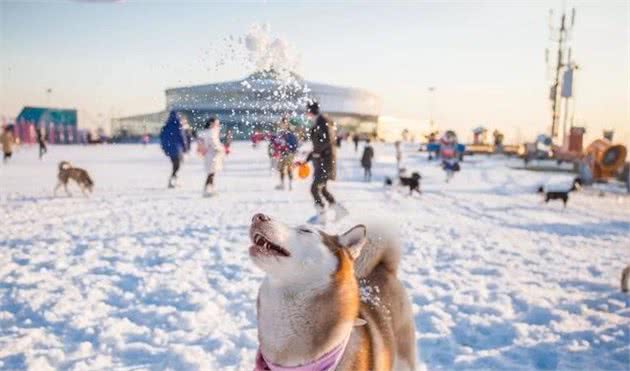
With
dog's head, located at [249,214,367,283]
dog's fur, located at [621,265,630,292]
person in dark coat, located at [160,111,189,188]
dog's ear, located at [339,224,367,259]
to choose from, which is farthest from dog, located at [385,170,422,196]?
dog's head, located at [249,214,367,283]

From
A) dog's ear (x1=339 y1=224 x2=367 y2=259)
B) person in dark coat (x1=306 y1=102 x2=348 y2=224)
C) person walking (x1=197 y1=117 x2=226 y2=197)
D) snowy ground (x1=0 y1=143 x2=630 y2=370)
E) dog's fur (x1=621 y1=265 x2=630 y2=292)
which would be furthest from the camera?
person walking (x1=197 y1=117 x2=226 y2=197)

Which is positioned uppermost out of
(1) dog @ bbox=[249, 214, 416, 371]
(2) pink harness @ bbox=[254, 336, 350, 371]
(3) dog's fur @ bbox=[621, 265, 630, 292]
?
(1) dog @ bbox=[249, 214, 416, 371]

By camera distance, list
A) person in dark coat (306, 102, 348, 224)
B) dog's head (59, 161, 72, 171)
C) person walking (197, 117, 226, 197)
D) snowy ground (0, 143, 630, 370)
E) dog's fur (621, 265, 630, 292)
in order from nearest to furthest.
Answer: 1. snowy ground (0, 143, 630, 370)
2. dog's fur (621, 265, 630, 292)
3. person in dark coat (306, 102, 348, 224)
4. person walking (197, 117, 226, 197)
5. dog's head (59, 161, 72, 171)

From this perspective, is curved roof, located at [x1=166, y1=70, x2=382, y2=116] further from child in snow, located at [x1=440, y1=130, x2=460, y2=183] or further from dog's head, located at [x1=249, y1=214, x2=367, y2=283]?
child in snow, located at [x1=440, y1=130, x2=460, y2=183]

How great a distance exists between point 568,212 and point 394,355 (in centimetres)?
1144

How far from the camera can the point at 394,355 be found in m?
→ 2.88

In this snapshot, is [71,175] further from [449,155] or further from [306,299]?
[449,155]

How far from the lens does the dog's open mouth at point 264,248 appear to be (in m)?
2.08

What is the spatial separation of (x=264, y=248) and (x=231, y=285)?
11.3 feet

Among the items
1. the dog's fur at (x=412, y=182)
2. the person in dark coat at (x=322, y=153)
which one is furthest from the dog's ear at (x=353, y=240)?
the dog's fur at (x=412, y=182)

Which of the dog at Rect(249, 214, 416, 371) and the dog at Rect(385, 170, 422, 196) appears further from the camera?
the dog at Rect(385, 170, 422, 196)

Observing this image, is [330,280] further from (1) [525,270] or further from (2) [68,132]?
(2) [68,132]

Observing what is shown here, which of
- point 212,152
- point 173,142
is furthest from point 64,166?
point 212,152

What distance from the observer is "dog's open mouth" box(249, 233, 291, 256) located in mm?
2076
